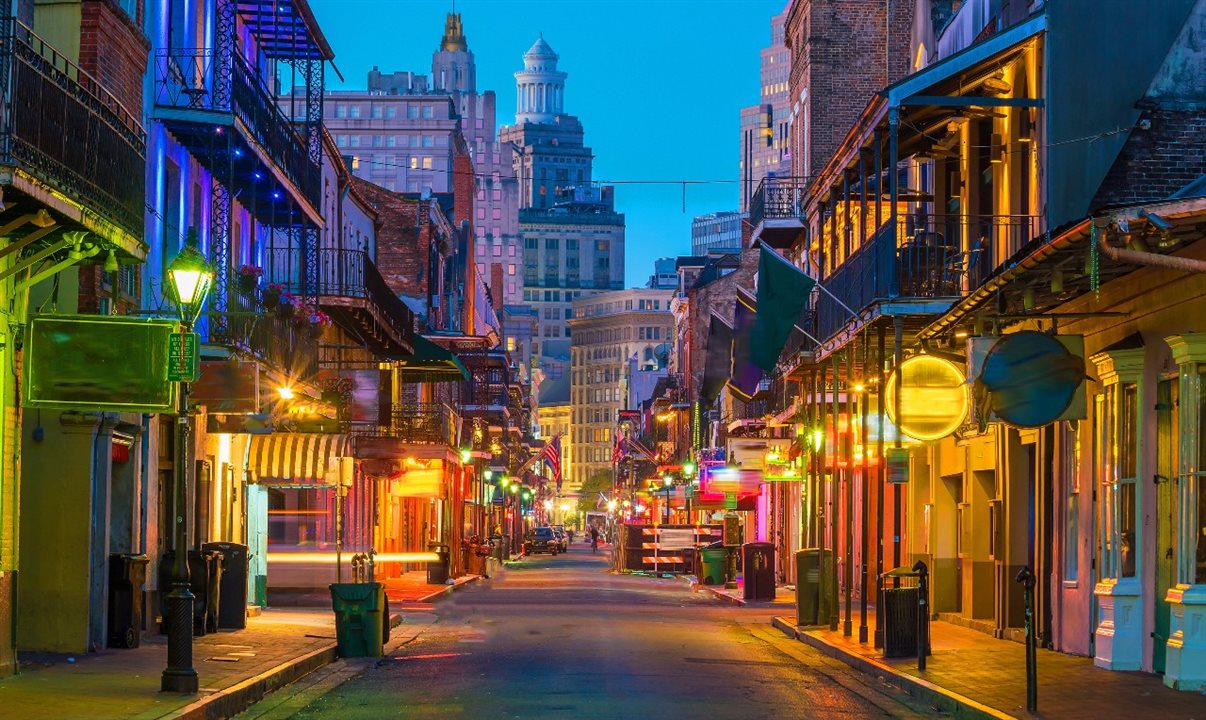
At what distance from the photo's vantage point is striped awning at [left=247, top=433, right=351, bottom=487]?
32062 mm

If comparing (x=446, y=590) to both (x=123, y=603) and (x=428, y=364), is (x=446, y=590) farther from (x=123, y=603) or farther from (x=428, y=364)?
(x=123, y=603)

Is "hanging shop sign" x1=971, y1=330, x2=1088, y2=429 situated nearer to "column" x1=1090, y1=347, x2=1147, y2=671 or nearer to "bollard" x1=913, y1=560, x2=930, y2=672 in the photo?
"column" x1=1090, y1=347, x2=1147, y2=671

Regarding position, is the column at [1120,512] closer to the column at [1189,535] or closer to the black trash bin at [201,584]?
the column at [1189,535]

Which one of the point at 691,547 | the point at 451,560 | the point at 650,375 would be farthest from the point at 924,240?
the point at 650,375

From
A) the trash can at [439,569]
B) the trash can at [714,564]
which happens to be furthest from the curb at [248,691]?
the trash can at [714,564]

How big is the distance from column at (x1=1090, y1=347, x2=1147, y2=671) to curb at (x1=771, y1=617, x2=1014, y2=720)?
7.34 ft

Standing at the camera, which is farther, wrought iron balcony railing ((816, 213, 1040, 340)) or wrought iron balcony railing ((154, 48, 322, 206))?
wrought iron balcony railing ((154, 48, 322, 206))

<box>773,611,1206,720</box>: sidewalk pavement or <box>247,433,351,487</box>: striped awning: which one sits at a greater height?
<box>247,433,351,487</box>: striped awning

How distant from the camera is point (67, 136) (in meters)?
16.0

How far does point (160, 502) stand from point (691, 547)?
119ft

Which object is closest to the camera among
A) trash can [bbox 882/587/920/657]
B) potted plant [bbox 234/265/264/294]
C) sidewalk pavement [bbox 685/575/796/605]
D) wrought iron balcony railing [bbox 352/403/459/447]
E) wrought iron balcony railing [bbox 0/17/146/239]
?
wrought iron balcony railing [bbox 0/17/146/239]

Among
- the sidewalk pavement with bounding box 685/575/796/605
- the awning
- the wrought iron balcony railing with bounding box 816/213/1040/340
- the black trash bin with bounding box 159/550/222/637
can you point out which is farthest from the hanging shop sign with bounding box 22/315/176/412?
the awning

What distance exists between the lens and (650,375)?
146 metres

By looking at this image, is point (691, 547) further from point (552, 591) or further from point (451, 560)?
point (552, 591)
